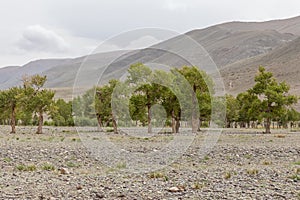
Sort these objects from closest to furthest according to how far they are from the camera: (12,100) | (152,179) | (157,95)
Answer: (152,179) < (157,95) < (12,100)

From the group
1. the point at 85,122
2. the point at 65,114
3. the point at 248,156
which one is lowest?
the point at 248,156

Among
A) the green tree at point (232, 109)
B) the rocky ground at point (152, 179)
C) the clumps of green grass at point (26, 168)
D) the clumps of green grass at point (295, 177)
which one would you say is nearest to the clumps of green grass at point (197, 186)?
the rocky ground at point (152, 179)

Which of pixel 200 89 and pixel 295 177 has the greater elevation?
pixel 200 89

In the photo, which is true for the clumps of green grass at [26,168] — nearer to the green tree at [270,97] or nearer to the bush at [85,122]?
the green tree at [270,97]

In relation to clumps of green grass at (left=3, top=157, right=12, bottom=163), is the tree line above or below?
above

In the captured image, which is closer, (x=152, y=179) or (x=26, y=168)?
(x=152, y=179)

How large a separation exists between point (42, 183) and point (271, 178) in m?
10.7

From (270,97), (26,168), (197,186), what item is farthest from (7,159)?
(270,97)

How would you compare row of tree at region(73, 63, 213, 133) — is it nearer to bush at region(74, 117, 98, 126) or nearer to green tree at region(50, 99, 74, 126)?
bush at region(74, 117, 98, 126)

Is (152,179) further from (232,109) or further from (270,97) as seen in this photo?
(232,109)

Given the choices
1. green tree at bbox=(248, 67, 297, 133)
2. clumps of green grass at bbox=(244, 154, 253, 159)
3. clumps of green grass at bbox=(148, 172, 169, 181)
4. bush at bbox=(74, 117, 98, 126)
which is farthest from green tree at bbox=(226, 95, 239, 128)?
clumps of green grass at bbox=(148, 172, 169, 181)

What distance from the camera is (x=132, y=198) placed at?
1519cm

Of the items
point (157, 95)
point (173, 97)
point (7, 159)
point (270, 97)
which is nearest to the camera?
point (7, 159)

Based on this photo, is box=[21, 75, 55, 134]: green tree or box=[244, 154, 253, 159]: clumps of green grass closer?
box=[244, 154, 253, 159]: clumps of green grass
